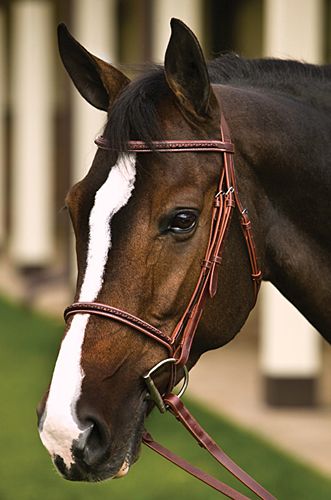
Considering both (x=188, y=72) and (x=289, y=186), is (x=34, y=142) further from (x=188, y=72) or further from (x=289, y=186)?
(x=188, y=72)

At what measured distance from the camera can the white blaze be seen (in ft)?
8.90

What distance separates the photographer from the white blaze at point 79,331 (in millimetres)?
2713

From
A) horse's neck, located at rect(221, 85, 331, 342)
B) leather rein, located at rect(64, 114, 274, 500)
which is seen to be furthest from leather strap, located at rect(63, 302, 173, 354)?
horse's neck, located at rect(221, 85, 331, 342)

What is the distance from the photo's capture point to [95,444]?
2.75 m

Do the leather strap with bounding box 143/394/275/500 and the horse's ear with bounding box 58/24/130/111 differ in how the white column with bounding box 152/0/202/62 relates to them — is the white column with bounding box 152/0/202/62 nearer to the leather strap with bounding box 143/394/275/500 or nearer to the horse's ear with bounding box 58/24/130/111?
the horse's ear with bounding box 58/24/130/111

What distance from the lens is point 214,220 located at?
9.86 ft

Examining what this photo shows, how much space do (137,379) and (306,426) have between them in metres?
4.58

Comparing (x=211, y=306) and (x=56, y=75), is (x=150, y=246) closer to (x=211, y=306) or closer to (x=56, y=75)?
(x=211, y=306)

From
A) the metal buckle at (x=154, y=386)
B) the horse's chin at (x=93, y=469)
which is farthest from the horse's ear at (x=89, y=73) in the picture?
the horse's chin at (x=93, y=469)

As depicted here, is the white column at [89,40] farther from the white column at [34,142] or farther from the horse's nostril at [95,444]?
the horse's nostril at [95,444]

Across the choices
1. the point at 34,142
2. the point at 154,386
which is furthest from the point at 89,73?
the point at 34,142

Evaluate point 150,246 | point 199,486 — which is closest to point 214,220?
point 150,246

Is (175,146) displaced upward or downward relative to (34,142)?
upward

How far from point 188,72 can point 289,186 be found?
1.55 ft
